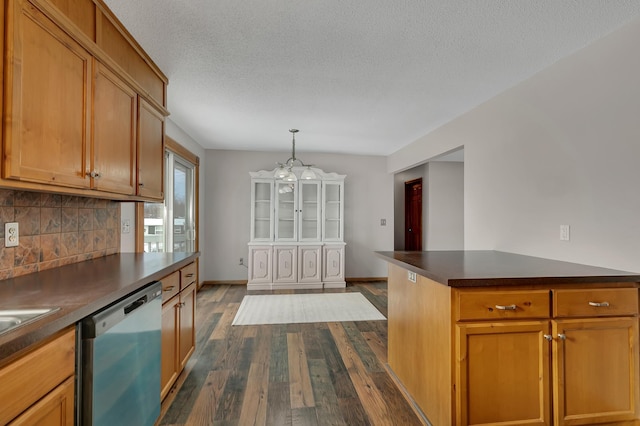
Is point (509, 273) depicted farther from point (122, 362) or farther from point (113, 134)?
point (113, 134)

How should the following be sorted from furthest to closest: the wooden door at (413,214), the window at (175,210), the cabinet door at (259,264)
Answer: the wooden door at (413,214), the cabinet door at (259,264), the window at (175,210)

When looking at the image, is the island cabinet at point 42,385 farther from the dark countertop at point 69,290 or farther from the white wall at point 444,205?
the white wall at point 444,205

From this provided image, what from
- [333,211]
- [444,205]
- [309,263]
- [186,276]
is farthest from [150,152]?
[444,205]

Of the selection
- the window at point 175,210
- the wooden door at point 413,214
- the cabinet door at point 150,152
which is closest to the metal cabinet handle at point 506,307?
the cabinet door at point 150,152

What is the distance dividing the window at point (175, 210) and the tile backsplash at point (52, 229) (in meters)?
0.64

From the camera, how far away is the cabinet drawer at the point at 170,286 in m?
1.91

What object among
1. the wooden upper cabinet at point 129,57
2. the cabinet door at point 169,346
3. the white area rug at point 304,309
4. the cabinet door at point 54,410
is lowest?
the white area rug at point 304,309

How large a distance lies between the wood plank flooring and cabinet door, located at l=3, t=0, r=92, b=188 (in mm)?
1557

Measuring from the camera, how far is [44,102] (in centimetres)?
130

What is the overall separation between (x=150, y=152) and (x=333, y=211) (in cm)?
355

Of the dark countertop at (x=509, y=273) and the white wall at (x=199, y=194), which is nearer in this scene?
the dark countertop at (x=509, y=273)

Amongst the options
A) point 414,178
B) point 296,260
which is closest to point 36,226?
point 296,260

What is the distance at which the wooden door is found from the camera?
20.9 ft

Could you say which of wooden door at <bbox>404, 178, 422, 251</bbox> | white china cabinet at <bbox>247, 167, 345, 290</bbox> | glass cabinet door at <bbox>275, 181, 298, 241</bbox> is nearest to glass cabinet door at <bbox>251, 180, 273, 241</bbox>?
white china cabinet at <bbox>247, 167, 345, 290</bbox>
